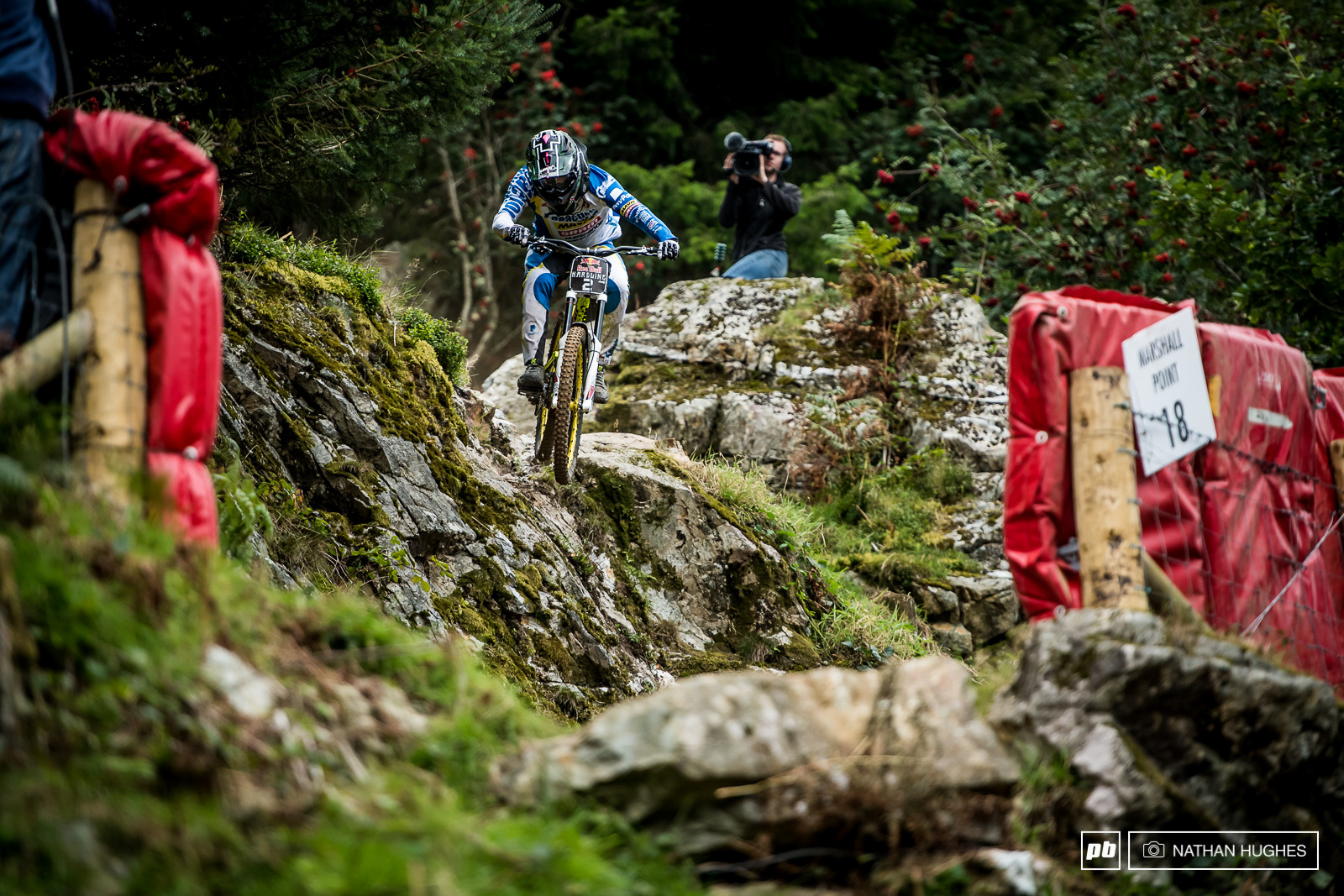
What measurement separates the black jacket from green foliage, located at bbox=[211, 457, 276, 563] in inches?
310

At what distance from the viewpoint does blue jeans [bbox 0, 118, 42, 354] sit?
3281 mm

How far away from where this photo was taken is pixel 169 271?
3334 millimetres

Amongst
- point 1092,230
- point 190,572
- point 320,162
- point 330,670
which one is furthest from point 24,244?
point 1092,230

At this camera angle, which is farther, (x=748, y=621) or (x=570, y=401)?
(x=748, y=621)

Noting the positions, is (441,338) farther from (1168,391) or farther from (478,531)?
(1168,391)

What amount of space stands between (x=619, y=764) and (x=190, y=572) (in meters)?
1.28

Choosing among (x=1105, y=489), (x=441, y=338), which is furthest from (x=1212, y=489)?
(x=441, y=338)

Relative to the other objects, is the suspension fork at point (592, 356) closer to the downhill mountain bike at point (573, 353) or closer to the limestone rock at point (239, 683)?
the downhill mountain bike at point (573, 353)

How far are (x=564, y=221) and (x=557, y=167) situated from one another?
1.50 ft

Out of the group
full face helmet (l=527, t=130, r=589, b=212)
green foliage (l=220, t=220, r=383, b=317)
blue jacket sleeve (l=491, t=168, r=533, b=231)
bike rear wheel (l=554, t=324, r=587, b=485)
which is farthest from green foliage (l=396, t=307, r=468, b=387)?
full face helmet (l=527, t=130, r=589, b=212)

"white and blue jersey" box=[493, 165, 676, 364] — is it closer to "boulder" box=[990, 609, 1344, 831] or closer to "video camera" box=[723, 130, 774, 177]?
"video camera" box=[723, 130, 774, 177]

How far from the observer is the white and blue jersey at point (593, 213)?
7.61m

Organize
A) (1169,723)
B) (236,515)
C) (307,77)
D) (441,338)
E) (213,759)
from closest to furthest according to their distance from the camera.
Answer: (213,759) → (1169,723) → (236,515) → (307,77) → (441,338)

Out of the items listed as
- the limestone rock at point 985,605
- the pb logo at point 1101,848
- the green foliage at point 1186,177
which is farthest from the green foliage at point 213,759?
the green foliage at point 1186,177
